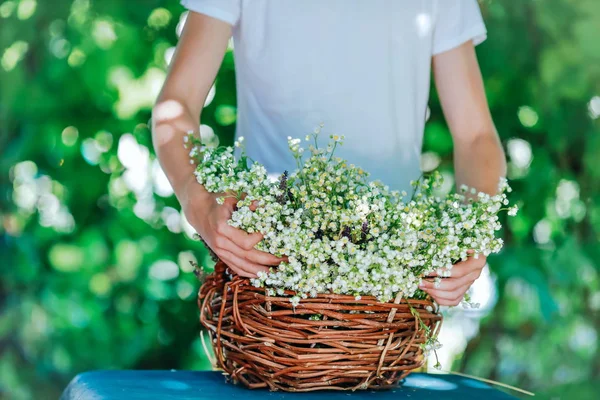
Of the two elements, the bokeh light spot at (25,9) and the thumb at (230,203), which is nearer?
the thumb at (230,203)

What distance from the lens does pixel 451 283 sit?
3.52 ft

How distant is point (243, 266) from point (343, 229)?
15 centimetres

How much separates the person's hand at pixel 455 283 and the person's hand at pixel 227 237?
239 mm

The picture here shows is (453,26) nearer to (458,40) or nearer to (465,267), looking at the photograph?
(458,40)

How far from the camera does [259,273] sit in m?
1.00

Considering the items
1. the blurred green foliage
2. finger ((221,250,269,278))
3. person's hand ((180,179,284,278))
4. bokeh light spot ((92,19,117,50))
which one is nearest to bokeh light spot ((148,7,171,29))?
the blurred green foliage

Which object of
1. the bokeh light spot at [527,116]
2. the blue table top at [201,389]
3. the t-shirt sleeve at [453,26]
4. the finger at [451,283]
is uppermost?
the t-shirt sleeve at [453,26]

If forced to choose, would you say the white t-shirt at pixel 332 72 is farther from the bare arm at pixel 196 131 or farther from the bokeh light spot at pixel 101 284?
the bokeh light spot at pixel 101 284

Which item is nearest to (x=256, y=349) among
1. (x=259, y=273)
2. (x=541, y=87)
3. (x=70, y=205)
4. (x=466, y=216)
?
(x=259, y=273)

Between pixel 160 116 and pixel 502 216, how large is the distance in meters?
1.40

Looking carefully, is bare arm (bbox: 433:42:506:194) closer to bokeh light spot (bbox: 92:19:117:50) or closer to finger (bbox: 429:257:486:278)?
finger (bbox: 429:257:486:278)

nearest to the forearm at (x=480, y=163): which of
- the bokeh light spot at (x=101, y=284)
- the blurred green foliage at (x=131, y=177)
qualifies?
the blurred green foliage at (x=131, y=177)

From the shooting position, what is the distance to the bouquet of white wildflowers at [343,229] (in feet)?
3.20

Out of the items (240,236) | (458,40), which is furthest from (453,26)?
(240,236)
